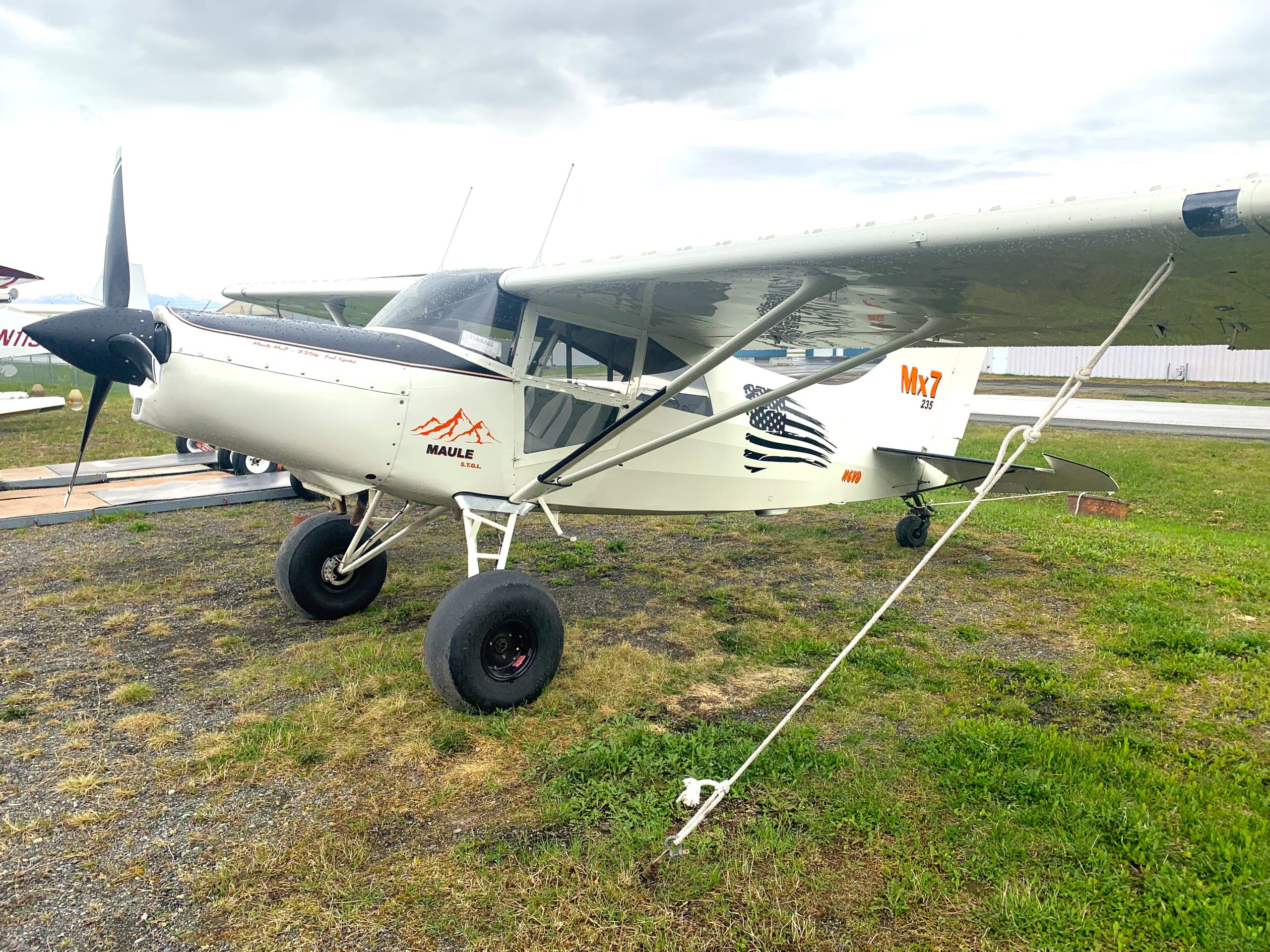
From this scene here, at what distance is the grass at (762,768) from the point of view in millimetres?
2578

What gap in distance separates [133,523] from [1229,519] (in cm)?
1362

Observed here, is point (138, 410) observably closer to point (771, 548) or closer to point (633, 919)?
point (633, 919)

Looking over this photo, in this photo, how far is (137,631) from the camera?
542 centimetres

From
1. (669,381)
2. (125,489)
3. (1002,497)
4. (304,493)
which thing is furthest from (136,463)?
(1002,497)

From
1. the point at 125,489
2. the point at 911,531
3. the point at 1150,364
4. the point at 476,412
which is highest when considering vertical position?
the point at 1150,364

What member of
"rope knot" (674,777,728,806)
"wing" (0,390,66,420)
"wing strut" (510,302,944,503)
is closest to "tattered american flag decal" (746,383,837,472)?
"wing strut" (510,302,944,503)

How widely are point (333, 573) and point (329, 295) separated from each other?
3086 mm

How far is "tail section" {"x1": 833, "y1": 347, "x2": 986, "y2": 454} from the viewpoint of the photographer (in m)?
7.89

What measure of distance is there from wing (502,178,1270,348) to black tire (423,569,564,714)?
185 cm

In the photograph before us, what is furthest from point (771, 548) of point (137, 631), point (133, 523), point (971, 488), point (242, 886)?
point (133, 523)

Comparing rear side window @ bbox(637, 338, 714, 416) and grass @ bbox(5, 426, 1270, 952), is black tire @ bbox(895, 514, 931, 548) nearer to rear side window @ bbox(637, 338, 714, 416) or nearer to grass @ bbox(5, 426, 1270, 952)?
Result: grass @ bbox(5, 426, 1270, 952)

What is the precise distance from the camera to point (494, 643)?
4.18 meters

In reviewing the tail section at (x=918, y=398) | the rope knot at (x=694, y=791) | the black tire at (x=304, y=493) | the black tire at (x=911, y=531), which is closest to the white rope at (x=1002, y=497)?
the black tire at (x=911, y=531)

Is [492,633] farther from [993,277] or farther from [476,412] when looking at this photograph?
[993,277]
